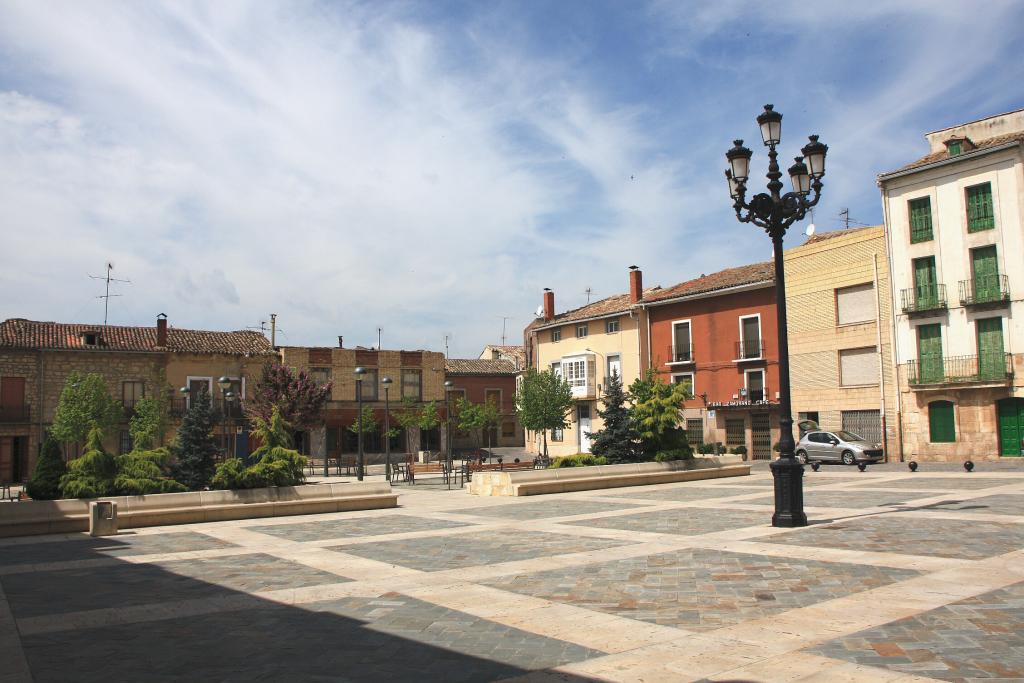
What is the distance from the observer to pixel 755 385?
37719 mm

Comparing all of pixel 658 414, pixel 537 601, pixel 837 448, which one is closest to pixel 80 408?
pixel 658 414

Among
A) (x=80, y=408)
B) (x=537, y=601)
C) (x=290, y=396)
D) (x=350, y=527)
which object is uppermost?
(x=290, y=396)

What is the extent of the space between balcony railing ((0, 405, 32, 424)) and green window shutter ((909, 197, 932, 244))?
41364 mm

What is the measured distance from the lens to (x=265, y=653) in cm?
580

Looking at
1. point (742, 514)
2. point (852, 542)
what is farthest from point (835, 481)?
point (852, 542)

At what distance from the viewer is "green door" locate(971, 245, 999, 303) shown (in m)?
29.4

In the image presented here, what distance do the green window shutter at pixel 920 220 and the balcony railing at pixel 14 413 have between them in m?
41.4

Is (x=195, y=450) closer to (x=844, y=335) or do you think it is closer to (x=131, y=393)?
(x=844, y=335)

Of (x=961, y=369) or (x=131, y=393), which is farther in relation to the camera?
(x=131, y=393)

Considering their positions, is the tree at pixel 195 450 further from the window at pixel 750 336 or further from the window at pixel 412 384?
the window at pixel 412 384

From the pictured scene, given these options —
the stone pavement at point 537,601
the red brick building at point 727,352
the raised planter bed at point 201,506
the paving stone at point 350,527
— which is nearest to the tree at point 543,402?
the red brick building at point 727,352

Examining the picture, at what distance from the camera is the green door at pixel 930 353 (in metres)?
30.9

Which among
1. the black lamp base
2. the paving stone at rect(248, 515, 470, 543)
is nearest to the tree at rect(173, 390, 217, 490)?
the paving stone at rect(248, 515, 470, 543)

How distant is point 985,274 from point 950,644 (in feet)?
94.5
